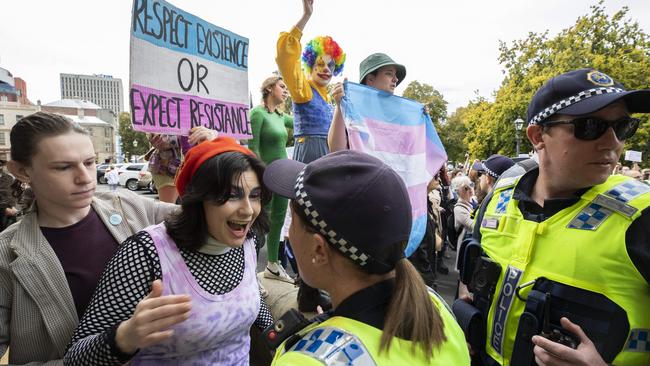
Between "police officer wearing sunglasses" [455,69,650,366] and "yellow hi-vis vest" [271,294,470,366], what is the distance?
0.66 metres

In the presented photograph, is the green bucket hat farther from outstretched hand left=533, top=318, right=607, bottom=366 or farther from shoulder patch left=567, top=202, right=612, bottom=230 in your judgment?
outstretched hand left=533, top=318, right=607, bottom=366

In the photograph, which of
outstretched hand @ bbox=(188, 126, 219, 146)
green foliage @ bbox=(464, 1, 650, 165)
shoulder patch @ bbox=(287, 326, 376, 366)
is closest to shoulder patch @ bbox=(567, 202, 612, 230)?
shoulder patch @ bbox=(287, 326, 376, 366)

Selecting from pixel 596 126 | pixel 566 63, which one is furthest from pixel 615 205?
pixel 566 63

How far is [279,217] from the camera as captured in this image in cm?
380

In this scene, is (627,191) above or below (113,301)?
above

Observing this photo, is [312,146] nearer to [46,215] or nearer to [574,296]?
[46,215]

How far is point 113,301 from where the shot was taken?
1.46 m

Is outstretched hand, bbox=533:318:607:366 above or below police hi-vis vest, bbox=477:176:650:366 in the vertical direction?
below

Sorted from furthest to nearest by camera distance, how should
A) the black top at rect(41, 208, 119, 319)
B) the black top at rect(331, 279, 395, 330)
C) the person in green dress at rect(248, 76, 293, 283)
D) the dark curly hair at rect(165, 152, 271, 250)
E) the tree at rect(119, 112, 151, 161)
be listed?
1. the tree at rect(119, 112, 151, 161)
2. the person in green dress at rect(248, 76, 293, 283)
3. the dark curly hair at rect(165, 152, 271, 250)
4. the black top at rect(41, 208, 119, 319)
5. the black top at rect(331, 279, 395, 330)

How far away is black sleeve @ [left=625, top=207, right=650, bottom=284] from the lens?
1.29 metres

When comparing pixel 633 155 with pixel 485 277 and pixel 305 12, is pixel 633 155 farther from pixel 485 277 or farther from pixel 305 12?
pixel 485 277

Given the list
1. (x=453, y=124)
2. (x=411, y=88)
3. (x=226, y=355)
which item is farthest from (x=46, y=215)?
(x=453, y=124)

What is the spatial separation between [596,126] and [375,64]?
2.01 m

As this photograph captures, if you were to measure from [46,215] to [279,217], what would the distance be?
2271 millimetres
